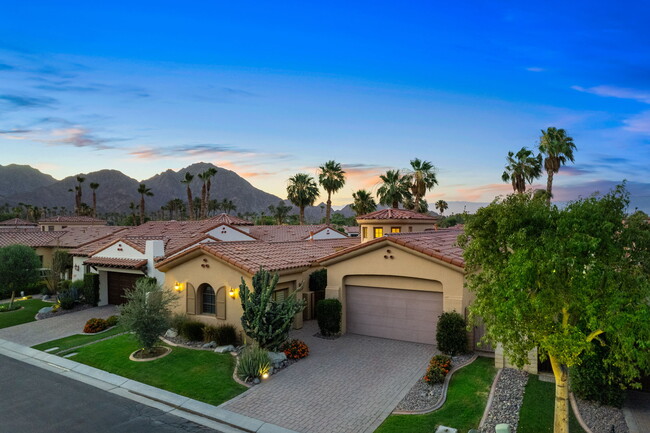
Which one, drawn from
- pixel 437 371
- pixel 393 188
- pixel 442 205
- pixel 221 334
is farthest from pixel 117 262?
pixel 442 205

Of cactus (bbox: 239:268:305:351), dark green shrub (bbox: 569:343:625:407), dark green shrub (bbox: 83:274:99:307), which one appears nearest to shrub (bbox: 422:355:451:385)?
dark green shrub (bbox: 569:343:625:407)

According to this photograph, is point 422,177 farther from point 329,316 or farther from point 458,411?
point 458,411

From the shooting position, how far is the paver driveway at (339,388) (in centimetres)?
1112

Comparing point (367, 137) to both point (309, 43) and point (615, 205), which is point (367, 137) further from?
point (615, 205)

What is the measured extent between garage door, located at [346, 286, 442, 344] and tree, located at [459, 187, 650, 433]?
8692 millimetres

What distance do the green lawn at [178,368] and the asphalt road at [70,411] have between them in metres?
1.28

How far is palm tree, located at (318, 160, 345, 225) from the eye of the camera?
60353 mm

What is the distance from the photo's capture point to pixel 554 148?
3759 centimetres

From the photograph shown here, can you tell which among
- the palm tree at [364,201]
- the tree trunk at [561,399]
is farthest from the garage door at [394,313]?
the palm tree at [364,201]

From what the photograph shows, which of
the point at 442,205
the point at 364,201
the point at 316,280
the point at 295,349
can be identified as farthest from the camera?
the point at 442,205

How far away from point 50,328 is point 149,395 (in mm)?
13057

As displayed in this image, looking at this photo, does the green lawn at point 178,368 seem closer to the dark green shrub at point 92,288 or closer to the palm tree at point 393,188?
the dark green shrub at point 92,288

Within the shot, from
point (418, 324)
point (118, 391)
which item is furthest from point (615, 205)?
point (118, 391)

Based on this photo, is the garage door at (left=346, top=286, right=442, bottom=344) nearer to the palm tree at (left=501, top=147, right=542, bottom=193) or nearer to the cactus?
the cactus
